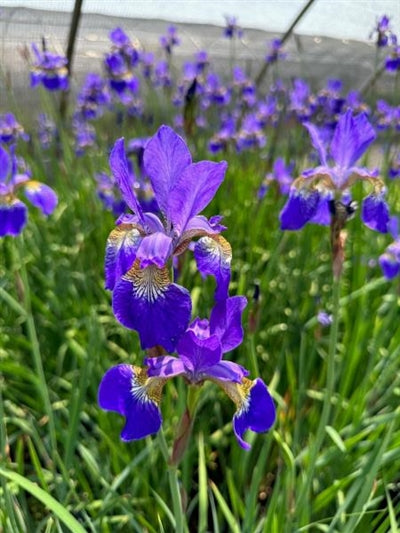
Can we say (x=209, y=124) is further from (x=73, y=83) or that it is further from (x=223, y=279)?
(x=223, y=279)

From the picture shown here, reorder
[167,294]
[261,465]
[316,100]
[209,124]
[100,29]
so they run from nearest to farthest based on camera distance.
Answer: [167,294] → [261,465] → [316,100] → [209,124] → [100,29]

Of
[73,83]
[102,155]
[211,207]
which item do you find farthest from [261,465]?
[73,83]

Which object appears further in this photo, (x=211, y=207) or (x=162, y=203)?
(x=211, y=207)

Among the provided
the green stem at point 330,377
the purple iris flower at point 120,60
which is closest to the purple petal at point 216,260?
the green stem at point 330,377

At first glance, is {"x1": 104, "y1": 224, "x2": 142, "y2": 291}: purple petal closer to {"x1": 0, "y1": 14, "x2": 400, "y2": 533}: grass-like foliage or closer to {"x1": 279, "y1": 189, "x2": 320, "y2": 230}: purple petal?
{"x1": 0, "y1": 14, "x2": 400, "y2": 533}: grass-like foliage

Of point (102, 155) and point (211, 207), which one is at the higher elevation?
point (102, 155)

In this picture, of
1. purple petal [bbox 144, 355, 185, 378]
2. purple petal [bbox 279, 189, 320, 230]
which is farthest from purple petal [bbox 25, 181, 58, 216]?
purple petal [bbox 144, 355, 185, 378]

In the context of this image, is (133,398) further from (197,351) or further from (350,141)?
(350,141)
